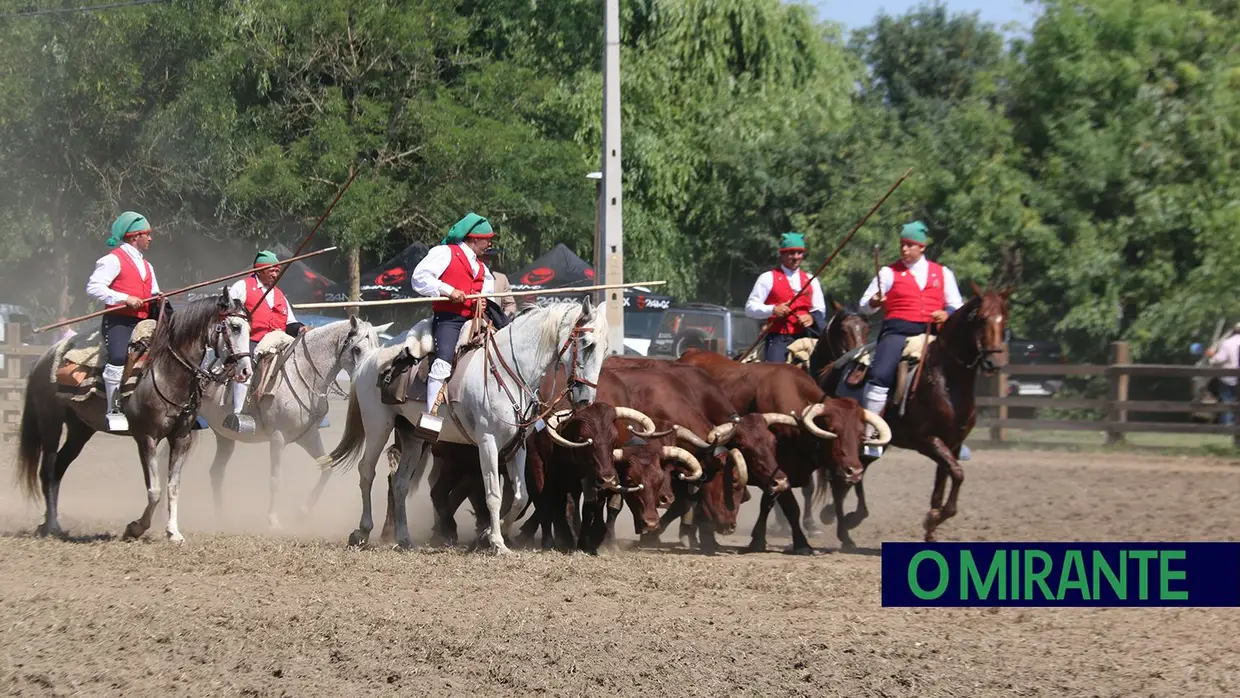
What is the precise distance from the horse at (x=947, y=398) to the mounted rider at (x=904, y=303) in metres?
0.18

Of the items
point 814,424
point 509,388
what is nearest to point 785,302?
point 814,424

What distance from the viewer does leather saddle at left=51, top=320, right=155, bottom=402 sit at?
11.8 metres

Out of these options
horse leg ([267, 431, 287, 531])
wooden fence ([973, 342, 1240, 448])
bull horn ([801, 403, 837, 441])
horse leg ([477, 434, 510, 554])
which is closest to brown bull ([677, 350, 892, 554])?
bull horn ([801, 403, 837, 441])

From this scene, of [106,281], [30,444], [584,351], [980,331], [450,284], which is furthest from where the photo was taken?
[30,444]

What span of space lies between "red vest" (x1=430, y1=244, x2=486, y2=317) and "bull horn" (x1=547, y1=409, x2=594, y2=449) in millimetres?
1048

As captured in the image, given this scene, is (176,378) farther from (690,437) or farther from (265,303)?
(690,437)

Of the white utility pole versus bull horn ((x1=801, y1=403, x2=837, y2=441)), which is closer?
bull horn ((x1=801, y1=403, x2=837, y2=441))

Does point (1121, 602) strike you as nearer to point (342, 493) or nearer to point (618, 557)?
point (618, 557)

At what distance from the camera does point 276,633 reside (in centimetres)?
813

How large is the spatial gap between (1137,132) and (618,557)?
18394 millimetres

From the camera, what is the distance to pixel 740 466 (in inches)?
A: 466

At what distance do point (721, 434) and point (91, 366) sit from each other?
505cm

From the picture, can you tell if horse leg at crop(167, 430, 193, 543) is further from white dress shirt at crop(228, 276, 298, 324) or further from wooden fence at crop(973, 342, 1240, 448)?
wooden fence at crop(973, 342, 1240, 448)

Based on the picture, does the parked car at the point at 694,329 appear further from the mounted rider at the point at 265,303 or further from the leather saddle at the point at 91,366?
the leather saddle at the point at 91,366
